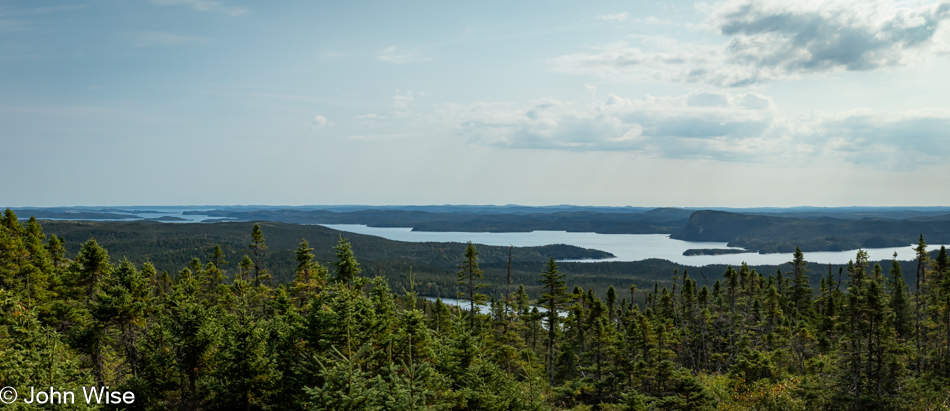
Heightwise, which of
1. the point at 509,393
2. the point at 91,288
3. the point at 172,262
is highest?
the point at 91,288

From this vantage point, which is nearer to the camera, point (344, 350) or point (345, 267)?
point (344, 350)

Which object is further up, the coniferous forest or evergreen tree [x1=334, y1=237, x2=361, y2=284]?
evergreen tree [x1=334, y1=237, x2=361, y2=284]

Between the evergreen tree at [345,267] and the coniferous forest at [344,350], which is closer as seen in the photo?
the coniferous forest at [344,350]

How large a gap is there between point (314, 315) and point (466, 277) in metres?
23.5

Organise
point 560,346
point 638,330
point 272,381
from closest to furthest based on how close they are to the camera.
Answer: point 272,381 < point 638,330 < point 560,346

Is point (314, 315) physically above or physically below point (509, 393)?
above

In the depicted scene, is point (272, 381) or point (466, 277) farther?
point (466, 277)

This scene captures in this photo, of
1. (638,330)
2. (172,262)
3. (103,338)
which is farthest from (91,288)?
(172,262)

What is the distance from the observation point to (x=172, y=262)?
652 ft

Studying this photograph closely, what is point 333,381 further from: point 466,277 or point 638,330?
point 638,330

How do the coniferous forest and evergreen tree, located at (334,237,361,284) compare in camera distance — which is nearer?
the coniferous forest

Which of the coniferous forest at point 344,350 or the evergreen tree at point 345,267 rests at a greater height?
the evergreen tree at point 345,267

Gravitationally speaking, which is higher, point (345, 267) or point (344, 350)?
point (345, 267)

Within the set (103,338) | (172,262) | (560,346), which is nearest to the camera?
(103,338)
